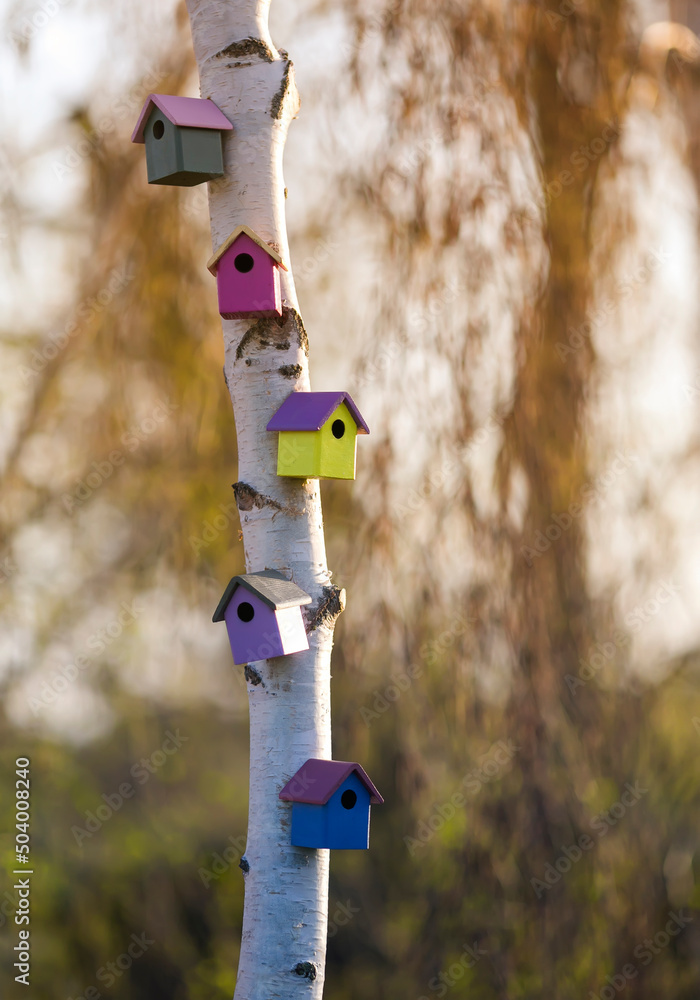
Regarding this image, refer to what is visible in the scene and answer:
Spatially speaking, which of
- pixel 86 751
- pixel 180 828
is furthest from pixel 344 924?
pixel 86 751

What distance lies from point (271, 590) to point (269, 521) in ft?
0.41

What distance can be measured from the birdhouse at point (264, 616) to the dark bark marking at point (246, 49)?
771 millimetres

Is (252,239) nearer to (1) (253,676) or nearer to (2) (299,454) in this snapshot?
(2) (299,454)

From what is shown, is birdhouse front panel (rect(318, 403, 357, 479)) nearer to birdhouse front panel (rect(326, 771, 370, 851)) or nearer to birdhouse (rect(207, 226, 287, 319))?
birdhouse (rect(207, 226, 287, 319))

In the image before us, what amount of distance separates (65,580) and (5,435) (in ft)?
1.21

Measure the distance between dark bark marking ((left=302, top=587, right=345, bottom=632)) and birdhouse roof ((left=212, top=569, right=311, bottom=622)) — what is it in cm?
3

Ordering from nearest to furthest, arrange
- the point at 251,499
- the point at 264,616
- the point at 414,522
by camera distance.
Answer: the point at 264,616 < the point at 251,499 < the point at 414,522

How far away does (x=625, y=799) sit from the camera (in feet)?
8.34

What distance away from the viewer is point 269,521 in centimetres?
135

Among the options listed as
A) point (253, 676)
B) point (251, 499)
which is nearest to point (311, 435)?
point (251, 499)

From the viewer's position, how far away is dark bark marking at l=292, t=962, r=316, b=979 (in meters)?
1.29

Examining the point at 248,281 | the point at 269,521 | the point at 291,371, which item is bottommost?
the point at 269,521

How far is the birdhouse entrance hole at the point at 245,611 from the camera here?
129cm

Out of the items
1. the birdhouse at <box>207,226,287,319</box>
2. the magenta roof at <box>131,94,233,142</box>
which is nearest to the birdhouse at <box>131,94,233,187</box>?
the magenta roof at <box>131,94,233,142</box>
